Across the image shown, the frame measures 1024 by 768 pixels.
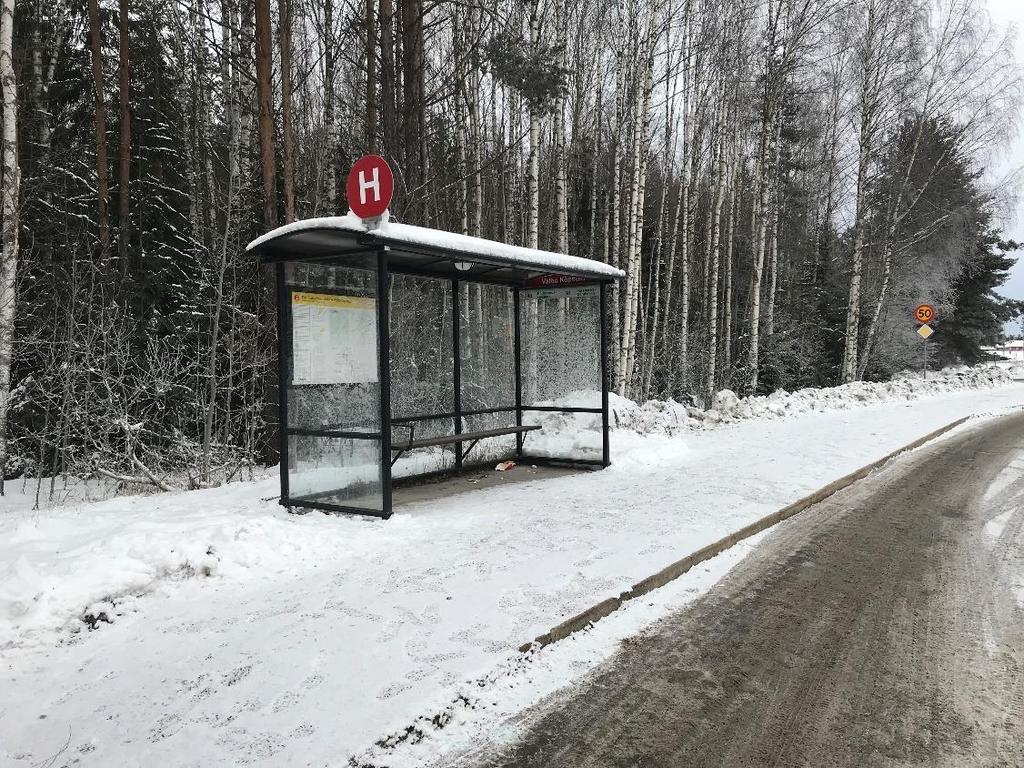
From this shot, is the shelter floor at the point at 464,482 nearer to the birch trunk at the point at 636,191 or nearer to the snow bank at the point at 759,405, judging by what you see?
the snow bank at the point at 759,405

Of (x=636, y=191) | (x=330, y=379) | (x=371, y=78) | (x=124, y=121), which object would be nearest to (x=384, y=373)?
(x=330, y=379)

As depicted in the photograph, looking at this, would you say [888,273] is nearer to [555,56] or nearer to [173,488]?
[555,56]

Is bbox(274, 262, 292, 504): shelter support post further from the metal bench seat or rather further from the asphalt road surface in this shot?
the asphalt road surface

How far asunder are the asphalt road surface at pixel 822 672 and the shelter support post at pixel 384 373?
2.78 metres

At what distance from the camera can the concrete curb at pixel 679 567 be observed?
377 cm

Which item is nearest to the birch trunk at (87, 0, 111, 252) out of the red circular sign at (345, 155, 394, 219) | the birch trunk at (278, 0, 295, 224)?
the birch trunk at (278, 0, 295, 224)

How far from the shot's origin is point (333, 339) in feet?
20.9

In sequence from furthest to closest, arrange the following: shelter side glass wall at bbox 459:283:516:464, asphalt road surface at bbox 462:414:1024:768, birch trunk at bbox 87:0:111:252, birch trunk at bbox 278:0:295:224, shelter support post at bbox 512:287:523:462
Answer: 1. birch trunk at bbox 87:0:111:252
2. birch trunk at bbox 278:0:295:224
3. shelter support post at bbox 512:287:523:462
4. shelter side glass wall at bbox 459:283:516:464
5. asphalt road surface at bbox 462:414:1024:768

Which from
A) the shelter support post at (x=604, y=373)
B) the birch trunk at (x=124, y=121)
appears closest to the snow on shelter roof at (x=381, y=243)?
the shelter support post at (x=604, y=373)

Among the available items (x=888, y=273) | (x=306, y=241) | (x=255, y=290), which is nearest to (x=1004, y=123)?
(x=888, y=273)

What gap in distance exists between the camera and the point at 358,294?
6.46 meters

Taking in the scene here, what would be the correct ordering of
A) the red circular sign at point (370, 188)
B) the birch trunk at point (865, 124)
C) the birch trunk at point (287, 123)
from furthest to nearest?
the birch trunk at point (865, 124) → the birch trunk at point (287, 123) → the red circular sign at point (370, 188)

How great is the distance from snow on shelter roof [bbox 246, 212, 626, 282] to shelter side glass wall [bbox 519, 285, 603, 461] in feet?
6.06

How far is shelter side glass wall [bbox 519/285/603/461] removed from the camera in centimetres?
931
